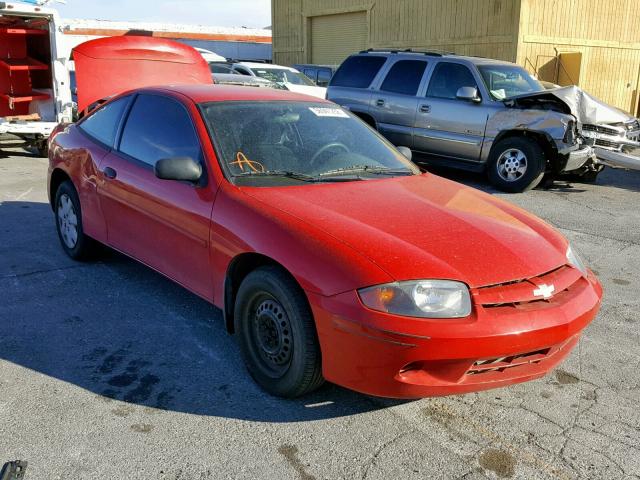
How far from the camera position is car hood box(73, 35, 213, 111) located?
974 cm

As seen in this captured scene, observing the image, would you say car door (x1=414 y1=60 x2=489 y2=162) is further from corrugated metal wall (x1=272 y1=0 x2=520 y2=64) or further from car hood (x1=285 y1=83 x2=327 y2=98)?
corrugated metal wall (x1=272 y1=0 x2=520 y2=64)

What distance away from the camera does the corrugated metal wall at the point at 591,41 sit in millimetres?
17031

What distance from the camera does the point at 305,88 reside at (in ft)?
46.9

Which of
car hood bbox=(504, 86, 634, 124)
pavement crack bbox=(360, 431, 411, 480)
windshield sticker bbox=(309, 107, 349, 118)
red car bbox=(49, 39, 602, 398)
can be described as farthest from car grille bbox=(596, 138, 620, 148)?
pavement crack bbox=(360, 431, 411, 480)

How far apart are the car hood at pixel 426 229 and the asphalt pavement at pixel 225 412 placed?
77 centimetres

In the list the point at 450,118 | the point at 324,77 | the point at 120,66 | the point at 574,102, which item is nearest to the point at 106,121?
the point at 120,66

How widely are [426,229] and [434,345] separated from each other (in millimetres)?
732

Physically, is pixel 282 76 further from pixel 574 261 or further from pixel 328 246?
pixel 328 246

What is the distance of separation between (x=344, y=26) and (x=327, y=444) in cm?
2104

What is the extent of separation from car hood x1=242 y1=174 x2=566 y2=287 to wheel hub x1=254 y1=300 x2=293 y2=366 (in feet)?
1.58

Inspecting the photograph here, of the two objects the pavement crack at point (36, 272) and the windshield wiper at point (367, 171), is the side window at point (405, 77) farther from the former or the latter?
the pavement crack at point (36, 272)

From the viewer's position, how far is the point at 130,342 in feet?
12.6

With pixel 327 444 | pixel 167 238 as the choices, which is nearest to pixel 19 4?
pixel 167 238

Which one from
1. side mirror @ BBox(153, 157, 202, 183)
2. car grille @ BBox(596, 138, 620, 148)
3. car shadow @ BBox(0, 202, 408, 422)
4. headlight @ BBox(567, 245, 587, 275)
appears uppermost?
side mirror @ BBox(153, 157, 202, 183)
